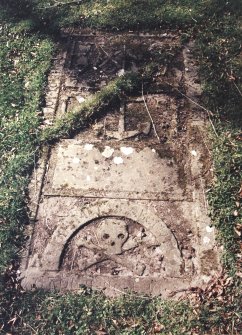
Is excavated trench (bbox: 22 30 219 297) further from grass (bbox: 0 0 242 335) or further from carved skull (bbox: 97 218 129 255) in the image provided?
grass (bbox: 0 0 242 335)

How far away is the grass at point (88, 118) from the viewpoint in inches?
110

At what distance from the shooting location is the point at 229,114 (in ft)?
12.8

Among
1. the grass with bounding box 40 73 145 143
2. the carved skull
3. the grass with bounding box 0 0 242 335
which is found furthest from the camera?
the grass with bounding box 40 73 145 143

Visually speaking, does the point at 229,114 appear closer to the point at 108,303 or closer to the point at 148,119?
the point at 148,119

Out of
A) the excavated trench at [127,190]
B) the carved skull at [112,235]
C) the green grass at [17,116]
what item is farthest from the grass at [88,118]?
the carved skull at [112,235]

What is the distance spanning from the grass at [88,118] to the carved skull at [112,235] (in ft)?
1.35

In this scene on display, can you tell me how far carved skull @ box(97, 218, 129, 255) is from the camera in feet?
10.4

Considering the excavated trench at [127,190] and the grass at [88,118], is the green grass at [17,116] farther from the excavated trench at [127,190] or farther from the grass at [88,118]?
the excavated trench at [127,190]

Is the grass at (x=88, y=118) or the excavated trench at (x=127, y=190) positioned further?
the excavated trench at (x=127, y=190)

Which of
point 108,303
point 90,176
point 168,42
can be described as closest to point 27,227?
point 90,176

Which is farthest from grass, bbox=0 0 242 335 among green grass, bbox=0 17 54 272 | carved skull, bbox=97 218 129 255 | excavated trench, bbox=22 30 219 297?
carved skull, bbox=97 218 129 255

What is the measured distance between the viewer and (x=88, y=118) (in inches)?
158

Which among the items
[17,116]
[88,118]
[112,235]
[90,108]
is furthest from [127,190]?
[17,116]

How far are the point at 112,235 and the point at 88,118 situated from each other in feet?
4.63
